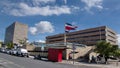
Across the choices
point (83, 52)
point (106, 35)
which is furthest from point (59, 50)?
point (106, 35)

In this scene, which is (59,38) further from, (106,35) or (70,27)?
(70,27)

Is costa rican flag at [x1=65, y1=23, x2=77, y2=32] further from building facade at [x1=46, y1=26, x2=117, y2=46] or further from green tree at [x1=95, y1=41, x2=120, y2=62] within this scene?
building facade at [x1=46, y1=26, x2=117, y2=46]

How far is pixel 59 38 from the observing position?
474 ft

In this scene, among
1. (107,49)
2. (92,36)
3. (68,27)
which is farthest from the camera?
(92,36)

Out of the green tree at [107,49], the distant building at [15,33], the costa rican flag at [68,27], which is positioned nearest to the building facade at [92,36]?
the distant building at [15,33]

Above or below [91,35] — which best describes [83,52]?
below

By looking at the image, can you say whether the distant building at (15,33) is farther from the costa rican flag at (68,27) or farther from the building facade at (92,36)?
the costa rican flag at (68,27)

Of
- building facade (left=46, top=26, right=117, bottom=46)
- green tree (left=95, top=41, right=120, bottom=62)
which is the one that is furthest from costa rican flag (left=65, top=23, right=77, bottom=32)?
building facade (left=46, top=26, right=117, bottom=46)

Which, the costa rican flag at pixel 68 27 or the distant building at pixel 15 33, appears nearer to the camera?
the costa rican flag at pixel 68 27

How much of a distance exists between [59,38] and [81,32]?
22.7 meters

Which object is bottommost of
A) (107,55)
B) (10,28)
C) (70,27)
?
(107,55)

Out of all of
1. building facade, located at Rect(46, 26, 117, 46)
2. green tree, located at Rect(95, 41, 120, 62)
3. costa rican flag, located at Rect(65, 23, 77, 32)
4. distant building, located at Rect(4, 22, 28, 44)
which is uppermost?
distant building, located at Rect(4, 22, 28, 44)

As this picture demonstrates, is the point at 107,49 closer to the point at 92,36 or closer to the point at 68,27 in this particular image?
the point at 68,27

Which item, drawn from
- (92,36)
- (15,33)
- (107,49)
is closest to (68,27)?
(107,49)
